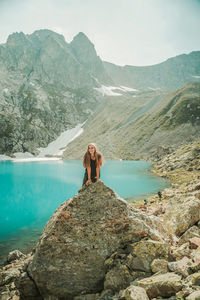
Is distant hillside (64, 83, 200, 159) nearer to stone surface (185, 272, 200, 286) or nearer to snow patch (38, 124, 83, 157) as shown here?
snow patch (38, 124, 83, 157)

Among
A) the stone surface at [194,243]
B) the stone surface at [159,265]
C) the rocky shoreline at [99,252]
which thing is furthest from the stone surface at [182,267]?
the stone surface at [194,243]

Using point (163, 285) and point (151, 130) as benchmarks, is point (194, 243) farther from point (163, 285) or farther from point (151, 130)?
point (151, 130)

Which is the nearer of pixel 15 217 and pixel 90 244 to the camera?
pixel 90 244

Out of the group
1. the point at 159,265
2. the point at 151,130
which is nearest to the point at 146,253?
the point at 159,265

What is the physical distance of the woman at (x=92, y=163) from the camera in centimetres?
974

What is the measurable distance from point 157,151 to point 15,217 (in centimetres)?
8092

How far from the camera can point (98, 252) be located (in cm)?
822

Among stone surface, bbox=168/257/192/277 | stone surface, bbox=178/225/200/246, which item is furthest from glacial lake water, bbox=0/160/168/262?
stone surface, bbox=168/257/192/277

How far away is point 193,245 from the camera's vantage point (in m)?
7.93

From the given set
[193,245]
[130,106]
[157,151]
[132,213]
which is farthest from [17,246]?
[130,106]

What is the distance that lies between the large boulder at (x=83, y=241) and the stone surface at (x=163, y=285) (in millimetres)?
2137

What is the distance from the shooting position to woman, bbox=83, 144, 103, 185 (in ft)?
32.0

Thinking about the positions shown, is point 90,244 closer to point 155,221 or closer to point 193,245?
point 155,221

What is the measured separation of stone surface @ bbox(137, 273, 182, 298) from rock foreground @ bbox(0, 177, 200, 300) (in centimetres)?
47
